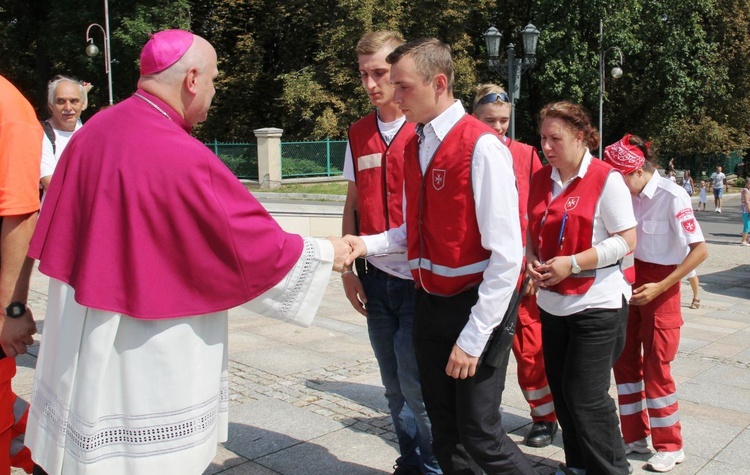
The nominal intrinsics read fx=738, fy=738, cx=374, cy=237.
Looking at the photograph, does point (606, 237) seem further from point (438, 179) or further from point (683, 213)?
point (438, 179)

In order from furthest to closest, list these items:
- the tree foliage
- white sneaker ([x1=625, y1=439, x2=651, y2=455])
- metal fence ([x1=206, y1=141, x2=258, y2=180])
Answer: the tree foliage
metal fence ([x1=206, y1=141, x2=258, y2=180])
white sneaker ([x1=625, y1=439, x2=651, y2=455])

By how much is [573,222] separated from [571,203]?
0.10 meters

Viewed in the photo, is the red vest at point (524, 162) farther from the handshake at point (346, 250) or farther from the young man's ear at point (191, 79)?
the young man's ear at point (191, 79)

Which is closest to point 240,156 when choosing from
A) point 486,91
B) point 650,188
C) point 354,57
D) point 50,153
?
point 354,57

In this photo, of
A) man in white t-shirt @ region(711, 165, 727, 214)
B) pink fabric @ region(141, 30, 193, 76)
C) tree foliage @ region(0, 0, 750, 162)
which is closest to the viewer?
pink fabric @ region(141, 30, 193, 76)

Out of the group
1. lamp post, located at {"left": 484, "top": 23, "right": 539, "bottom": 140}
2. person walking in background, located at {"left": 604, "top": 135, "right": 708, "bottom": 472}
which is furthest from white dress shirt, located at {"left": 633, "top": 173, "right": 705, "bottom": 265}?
lamp post, located at {"left": 484, "top": 23, "right": 539, "bottom": 140}

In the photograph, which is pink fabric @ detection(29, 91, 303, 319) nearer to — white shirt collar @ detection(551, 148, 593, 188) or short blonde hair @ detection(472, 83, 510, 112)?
white shirt collar @ detection(551, 148, 593, 188)

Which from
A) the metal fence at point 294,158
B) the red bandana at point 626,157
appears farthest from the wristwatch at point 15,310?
the metal fence at point 294,158

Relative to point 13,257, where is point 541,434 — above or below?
below

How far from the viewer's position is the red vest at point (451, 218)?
2.85 metres

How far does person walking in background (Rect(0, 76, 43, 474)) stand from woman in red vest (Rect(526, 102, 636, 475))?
2249 mm

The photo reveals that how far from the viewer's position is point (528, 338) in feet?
15.0

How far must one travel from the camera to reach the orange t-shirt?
9.91 feet

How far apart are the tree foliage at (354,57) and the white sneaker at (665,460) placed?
26706mm
